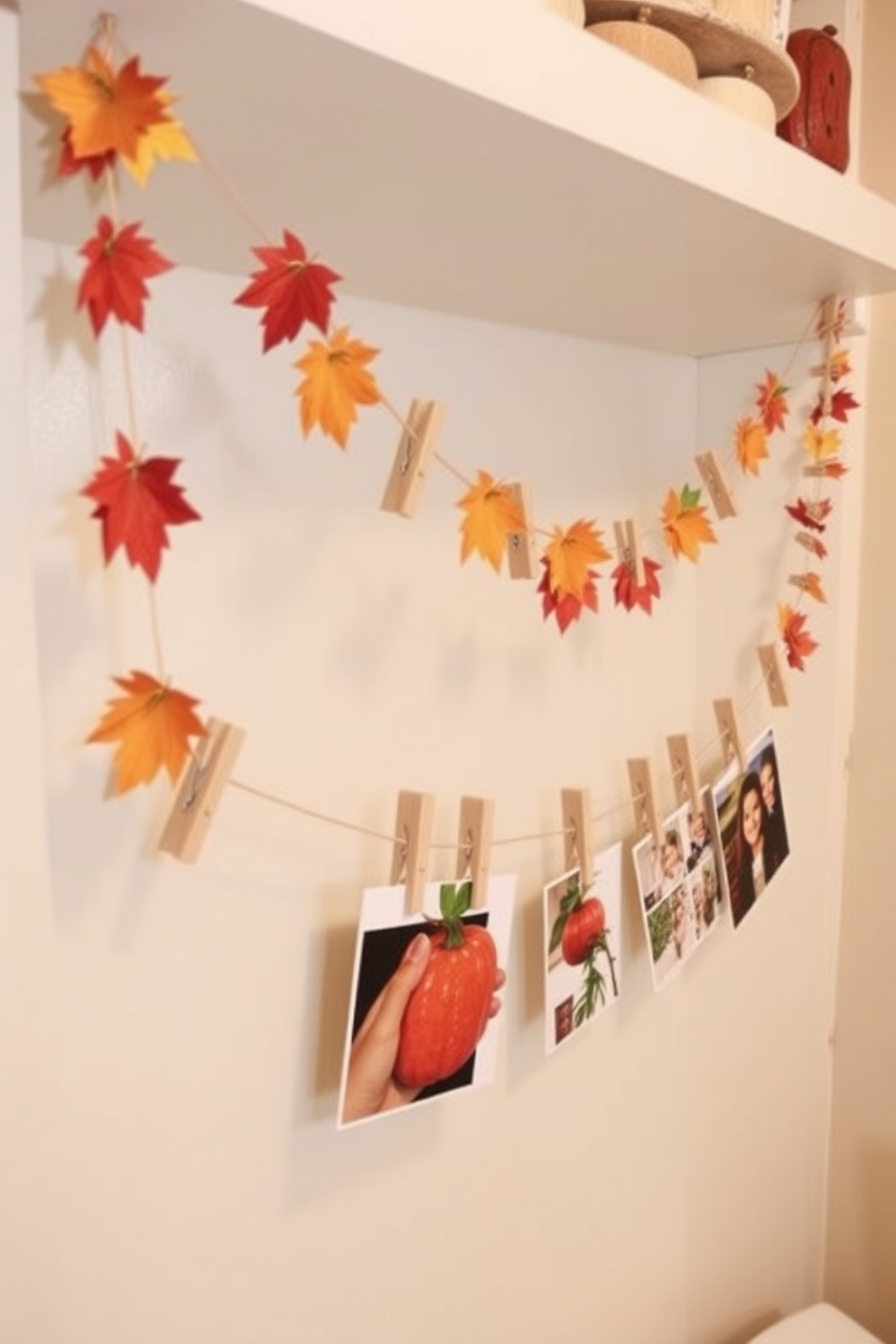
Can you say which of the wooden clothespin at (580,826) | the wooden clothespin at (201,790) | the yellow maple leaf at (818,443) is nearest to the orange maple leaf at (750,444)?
the yellow maple leaf at (818,443)

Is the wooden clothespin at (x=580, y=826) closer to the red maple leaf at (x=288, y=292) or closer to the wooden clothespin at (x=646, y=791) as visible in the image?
the wooden clothespin at (x=646, y=791)

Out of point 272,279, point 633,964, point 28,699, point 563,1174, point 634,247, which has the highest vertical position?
point 634,247

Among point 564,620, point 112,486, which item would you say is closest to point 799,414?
point 564,620

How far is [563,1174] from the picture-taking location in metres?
1.09

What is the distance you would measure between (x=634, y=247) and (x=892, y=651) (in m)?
0.69

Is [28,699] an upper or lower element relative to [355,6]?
lower

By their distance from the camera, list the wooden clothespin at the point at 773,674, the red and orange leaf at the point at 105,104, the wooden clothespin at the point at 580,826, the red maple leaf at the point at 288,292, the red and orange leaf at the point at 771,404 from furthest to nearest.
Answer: the wooden clothespin at the point at 773,674
the red and orange leaf at the point at 771,404
the wooden clothespin at the point at 580,826
the red maple leaf at the point at 288,292
the red and orange leaf at the point at 105,104

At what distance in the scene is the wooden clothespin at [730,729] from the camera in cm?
104

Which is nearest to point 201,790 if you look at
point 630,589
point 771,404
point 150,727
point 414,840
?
point 150,727

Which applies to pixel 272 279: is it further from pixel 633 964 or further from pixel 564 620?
pixel 633 964

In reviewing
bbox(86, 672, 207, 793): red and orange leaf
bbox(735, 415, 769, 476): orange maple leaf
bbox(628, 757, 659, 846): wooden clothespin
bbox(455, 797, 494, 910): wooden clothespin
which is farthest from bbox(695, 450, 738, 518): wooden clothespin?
bbox(86, 672, 207, 793): red and orange leaf

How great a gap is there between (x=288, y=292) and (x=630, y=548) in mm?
438

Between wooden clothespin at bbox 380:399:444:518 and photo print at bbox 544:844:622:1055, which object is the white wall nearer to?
photo print at bbox 544:844:622:1055

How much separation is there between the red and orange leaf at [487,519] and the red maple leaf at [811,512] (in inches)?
19.3
